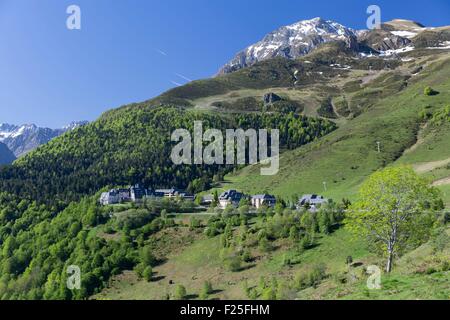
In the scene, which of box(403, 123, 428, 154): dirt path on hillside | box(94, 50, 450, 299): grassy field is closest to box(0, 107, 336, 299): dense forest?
box(94, 50, 450, 299): grassy field

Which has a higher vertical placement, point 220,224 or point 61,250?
point 220,224

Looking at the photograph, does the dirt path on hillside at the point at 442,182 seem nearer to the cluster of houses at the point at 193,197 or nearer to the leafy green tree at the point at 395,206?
the cluster of houses at the point at 193,197

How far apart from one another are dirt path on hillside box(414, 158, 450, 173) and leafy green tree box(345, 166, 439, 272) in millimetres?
91570

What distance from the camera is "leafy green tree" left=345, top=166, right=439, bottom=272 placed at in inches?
1515

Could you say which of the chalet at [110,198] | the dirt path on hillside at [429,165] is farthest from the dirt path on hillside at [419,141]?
the chalet at [110,198]

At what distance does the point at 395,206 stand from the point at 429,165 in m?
103

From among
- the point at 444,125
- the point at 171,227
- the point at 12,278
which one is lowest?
the point at 12,278

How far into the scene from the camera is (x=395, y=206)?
38.8 meters

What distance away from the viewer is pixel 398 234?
42531mm

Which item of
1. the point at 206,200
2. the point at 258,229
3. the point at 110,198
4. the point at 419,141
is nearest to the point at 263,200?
the point at 206,200

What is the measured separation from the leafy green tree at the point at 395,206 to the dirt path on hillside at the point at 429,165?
9157 centimetres
